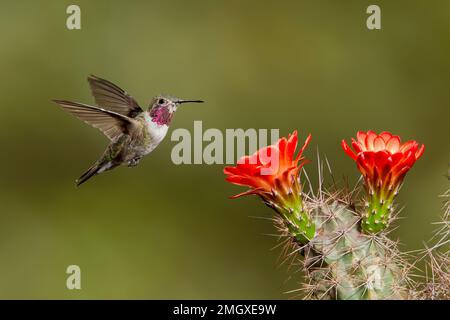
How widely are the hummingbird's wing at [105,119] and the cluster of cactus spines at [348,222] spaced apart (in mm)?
806

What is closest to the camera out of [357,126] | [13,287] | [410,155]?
[410,155]

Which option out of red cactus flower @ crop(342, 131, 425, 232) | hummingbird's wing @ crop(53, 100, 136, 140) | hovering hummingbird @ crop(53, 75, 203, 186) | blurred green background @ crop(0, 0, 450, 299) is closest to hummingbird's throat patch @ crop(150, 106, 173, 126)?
hovering hummingbird @ crop(53, 75, 203, 186)

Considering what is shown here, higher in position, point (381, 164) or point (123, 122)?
point (123, 122)

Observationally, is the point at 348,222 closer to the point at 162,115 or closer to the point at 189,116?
the point at 162,115

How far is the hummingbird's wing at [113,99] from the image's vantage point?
400 centimetres

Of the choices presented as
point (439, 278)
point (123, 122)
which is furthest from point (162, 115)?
point (439, 278)

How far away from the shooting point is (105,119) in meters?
3.71

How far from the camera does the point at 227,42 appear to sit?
325 inches

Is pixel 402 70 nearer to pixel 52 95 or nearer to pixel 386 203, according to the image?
pixel 52 95

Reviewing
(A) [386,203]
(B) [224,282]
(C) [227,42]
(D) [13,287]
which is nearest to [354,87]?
(C) [227,42]

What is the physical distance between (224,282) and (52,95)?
2340 millimetres

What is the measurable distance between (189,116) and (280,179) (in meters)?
4.82

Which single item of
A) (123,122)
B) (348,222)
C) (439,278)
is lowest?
(439,278)

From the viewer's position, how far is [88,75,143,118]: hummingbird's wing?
13.1 feet
